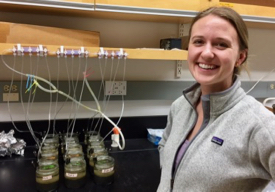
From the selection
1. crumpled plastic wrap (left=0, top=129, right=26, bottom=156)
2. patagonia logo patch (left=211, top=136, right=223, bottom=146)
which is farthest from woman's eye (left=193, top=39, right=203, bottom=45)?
crumpled plastic wrap (left=0, top=129, right=26, bottom=156)

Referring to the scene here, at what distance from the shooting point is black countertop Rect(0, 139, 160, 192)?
1063 mm

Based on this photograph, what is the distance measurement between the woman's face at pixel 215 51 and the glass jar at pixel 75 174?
2.18 feet

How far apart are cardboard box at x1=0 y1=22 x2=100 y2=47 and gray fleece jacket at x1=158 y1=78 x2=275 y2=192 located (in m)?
0.70

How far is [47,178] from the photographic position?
1.02 meters

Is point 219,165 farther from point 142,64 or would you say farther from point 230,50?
point 142,64

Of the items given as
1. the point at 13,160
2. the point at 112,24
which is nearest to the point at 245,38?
the point at 112,24

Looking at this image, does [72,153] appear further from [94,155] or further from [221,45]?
[221,45]

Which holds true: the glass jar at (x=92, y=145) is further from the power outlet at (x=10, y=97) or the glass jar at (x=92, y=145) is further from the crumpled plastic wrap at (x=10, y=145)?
the power outlet at (x=10, y=97)

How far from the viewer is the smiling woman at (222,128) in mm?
693

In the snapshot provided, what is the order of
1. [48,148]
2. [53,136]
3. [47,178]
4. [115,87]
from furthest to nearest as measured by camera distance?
1. [115,87]
2. [53,136]
3. [48,148]
4. [47,178]

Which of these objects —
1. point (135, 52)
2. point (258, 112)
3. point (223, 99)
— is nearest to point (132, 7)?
point (135, 52)

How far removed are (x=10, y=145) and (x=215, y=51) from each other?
3.93 ft

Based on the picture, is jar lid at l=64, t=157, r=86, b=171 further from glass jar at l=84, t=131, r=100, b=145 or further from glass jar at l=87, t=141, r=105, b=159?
glass jar at l=84, t=131, r=100, b=145

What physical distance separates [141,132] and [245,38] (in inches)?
40.5
